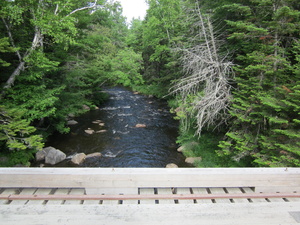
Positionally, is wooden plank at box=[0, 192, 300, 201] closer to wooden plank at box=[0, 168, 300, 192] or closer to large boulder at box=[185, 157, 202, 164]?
wooden plank at box=[0, 168, 300, 192]

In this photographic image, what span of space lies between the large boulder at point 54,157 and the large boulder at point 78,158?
0.50m

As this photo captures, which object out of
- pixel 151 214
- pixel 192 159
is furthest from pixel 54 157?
pixel 151 214

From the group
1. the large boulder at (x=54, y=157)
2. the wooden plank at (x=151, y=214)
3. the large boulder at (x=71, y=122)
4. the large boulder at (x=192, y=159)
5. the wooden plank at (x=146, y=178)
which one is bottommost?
the large boulder at (x=192, y=159)

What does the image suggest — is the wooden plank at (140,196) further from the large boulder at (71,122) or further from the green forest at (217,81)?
the large boulder at (71,122)

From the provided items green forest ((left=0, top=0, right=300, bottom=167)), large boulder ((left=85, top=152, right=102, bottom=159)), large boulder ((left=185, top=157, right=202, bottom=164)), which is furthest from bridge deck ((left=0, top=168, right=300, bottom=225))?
large boulder ((left=85, top=152, right=102, bottom=159))

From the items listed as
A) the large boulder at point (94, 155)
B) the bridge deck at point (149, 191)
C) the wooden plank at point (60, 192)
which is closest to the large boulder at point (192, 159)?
the large boulder at point (94, 155)

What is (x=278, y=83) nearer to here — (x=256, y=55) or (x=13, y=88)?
(x=256, y=55)

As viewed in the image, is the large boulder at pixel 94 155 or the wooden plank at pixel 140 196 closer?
the wooden plank at pixel 140 196

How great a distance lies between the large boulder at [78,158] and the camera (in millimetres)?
8156

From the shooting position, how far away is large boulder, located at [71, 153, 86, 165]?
816 cm

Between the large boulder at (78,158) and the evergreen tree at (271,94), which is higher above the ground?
the evergreen tree at (271,94)

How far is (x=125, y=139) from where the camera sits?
1050 centimetres

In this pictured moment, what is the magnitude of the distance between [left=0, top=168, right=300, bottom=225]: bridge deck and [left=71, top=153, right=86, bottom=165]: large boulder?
501 cm

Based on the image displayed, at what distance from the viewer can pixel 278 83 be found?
233 inches
